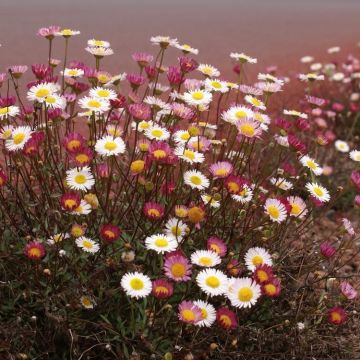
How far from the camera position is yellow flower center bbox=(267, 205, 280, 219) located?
222 centimetres

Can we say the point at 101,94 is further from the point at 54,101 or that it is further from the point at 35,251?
the point at 35,251

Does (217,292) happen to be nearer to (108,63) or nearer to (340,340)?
(340,340)

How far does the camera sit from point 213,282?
1.92m

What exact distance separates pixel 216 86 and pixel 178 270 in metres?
0.95

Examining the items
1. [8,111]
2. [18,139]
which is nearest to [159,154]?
[18,139]

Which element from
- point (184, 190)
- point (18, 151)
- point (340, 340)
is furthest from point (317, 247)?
point (18, 151)

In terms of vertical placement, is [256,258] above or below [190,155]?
below

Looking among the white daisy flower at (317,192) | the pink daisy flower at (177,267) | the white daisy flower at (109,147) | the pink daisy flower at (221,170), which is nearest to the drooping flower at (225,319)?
the pink daisy flower at (177,267)

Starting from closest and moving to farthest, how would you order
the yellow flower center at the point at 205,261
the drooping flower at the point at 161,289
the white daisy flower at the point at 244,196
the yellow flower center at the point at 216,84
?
the drooping flower at the point at 161,289 < the yellow flower center at the point at 205,261 < the white daisy flower at the point at 244,196 < the yellow flower center at the point at 216,84

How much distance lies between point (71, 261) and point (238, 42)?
537cm

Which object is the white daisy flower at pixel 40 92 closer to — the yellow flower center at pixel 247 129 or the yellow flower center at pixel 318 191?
the yellow flower center at pixel 247 129

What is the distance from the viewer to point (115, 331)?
200 centimetres

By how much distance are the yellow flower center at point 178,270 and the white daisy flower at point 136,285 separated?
8cm

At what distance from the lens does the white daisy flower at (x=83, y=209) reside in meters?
2.02
